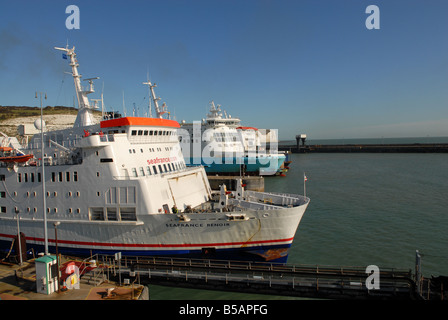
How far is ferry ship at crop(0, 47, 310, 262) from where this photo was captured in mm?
14648

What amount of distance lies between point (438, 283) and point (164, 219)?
12.0m

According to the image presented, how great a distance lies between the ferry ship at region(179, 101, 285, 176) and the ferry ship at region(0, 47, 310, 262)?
97.9ft

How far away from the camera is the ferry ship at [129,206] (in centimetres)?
1465

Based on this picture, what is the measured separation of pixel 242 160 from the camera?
48.2 m

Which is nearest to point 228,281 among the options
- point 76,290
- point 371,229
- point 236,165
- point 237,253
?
point 237,253

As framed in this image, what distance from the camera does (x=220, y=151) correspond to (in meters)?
49.9

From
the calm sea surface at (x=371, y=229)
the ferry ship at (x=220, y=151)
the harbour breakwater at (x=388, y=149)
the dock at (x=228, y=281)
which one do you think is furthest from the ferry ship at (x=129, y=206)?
the harbour breakwater at (x=388, y=149)

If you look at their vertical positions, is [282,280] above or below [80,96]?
below

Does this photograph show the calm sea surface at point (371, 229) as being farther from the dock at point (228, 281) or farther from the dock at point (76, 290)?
the dock at point (76, 290)

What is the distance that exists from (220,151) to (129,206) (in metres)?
35.4

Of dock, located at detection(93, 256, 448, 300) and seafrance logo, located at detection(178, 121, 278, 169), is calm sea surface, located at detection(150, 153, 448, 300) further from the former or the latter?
seafrance logo, located at detection(178, 121, 278, 169)

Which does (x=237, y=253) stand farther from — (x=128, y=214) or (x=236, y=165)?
(x=236, y=165)

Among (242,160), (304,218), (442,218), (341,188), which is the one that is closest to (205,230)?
(304,218)
